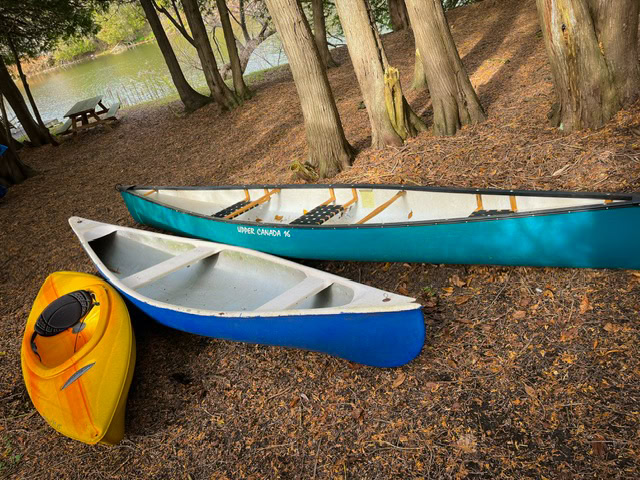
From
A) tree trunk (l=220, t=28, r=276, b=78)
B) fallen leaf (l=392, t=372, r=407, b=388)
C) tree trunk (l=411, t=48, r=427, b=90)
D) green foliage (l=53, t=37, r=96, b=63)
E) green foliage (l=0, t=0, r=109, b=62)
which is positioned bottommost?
fallen leaf (l=392, t=372, r=407, b=388)

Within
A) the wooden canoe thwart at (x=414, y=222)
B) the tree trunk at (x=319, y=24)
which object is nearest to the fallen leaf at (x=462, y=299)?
the wooden canoe thwart at (x=414, y=222)

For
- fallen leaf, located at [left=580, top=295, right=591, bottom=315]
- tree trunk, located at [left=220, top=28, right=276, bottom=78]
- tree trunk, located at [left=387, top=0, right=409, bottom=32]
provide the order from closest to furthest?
fallen leaf, located at [left=580, top=295, right=591, bottom=315]
tree trunk, located at [left=387, top=0, right=409, bottom=32]
tree trunk, located at [left=220, top=28, right=276, bottom=78]

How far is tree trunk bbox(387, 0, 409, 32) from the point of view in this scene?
14.9m

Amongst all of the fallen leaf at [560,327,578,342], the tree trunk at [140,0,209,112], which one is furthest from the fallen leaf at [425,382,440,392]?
the tree trunk at [140,0,209,112]

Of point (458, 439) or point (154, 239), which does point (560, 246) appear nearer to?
point (458, 439)

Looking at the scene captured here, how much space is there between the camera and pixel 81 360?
3953mm

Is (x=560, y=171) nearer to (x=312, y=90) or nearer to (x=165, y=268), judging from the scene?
(x=312, y=90)

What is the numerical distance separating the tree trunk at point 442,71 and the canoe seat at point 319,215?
6.92ft

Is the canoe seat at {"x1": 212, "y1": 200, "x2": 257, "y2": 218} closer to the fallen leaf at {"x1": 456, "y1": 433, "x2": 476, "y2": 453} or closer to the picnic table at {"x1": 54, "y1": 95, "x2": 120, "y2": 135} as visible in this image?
the fallen leaf at {"x1": 456, "y1": 433, "x2": 476, "y2": 453}

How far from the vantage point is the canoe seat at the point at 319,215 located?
17.0ft

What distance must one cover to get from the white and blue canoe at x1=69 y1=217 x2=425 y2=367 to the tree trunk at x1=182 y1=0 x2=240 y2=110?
22.6 ft

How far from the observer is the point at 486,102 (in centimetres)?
715

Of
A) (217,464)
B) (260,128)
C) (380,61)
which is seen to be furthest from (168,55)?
(217,464)

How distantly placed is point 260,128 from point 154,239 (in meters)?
5.21
